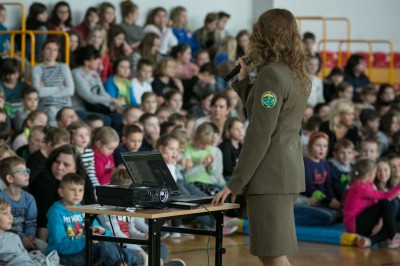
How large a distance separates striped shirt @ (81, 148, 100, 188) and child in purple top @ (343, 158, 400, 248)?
8.02ft

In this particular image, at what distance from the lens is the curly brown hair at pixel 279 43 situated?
4.65 m

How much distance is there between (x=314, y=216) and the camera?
893cm

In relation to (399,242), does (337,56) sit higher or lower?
higher

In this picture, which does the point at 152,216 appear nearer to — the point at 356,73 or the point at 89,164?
the point at 89,164

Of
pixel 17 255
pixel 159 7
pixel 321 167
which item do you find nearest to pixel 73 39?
pixel 159 7

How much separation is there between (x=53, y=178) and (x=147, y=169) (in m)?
1.99

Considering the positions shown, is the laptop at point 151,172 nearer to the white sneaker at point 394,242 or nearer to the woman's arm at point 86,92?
the white sneaker at point 394,242

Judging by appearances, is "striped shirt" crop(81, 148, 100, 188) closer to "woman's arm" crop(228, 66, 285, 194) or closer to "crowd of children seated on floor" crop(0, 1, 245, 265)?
"crowd of children seated on floor" crop(0, 1, 245, 265)

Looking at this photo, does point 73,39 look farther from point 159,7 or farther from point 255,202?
point 255,202

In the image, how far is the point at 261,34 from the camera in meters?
4.68

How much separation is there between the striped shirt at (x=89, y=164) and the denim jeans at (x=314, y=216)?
2223 mm

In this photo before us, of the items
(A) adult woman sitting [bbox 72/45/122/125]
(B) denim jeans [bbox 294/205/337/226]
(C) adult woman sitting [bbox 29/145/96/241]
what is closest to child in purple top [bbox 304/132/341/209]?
(B) denim jeans [bbox 294/205/337/226]

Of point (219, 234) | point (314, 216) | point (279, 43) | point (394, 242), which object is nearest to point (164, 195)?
point (219, 234)

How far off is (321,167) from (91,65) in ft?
10.3
